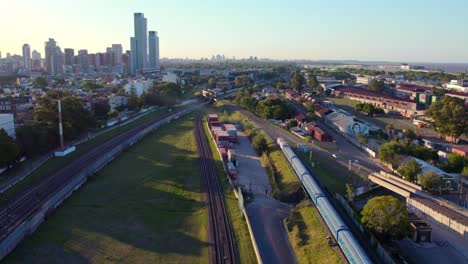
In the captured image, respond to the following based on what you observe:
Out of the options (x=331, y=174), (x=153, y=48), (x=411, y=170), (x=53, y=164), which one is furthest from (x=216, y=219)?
(x=153, y=48)

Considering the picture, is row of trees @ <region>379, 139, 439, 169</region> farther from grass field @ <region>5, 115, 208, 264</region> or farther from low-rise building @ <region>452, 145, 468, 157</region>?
grass field @ <region>5, 115, 208, 264</region>

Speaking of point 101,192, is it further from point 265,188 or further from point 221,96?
point 221,96

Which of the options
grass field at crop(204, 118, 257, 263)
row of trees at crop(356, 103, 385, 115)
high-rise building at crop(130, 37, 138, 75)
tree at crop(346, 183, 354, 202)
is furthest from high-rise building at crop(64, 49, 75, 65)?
tree at crop(346, 183, 354, 202)

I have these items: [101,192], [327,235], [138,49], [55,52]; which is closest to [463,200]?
[327,235]

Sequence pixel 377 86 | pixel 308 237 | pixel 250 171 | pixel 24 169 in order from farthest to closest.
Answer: pixel 377 86, pixel 250 171, pixel 24 169, pixel 308 237

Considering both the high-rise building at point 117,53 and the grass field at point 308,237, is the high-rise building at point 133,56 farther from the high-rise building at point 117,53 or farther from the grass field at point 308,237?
the grass field at point 308,237

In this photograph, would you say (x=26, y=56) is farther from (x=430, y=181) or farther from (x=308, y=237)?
(x=308, y=237)
